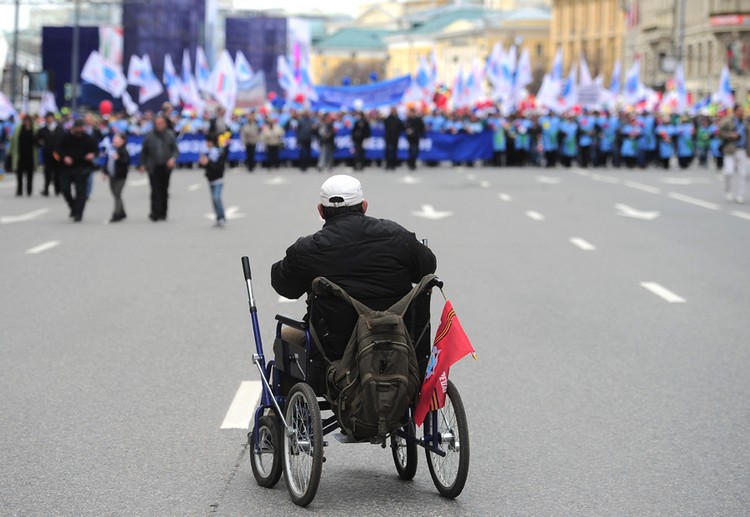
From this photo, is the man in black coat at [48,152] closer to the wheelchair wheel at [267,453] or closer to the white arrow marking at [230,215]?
the white arrow marking at [230,215]

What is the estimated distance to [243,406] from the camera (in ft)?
27.5

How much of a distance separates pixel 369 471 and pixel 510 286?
25.8 ft

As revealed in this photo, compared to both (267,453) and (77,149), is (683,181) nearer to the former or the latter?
(77,149)

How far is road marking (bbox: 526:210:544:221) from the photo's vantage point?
79.2ft

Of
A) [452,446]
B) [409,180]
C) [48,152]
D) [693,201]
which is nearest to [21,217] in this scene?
[48,152]

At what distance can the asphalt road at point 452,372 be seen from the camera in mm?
6469

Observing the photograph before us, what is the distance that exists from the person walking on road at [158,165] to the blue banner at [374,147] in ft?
71.4

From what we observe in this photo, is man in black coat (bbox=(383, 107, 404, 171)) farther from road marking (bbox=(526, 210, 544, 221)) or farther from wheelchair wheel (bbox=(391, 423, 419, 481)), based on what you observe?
wheelchair wheel (bbox=(391, 423, 419, 481))

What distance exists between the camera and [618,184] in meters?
36.1

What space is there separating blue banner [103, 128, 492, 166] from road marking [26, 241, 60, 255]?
85.3 ft

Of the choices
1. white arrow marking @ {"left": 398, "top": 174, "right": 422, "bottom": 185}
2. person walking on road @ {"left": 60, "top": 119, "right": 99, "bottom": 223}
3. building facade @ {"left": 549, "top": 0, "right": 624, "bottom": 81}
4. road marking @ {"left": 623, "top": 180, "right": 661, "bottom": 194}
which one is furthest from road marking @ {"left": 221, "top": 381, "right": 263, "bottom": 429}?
building facade @ {"left": 549, "top": 0, "right": 624, "bottom": 81}

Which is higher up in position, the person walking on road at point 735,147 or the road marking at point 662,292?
the person walking on road at point 735,147

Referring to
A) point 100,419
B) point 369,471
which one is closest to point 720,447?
point 369,471

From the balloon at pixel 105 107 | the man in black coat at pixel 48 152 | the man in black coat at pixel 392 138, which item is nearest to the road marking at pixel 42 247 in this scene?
the man in black coat at pixel 48 152
